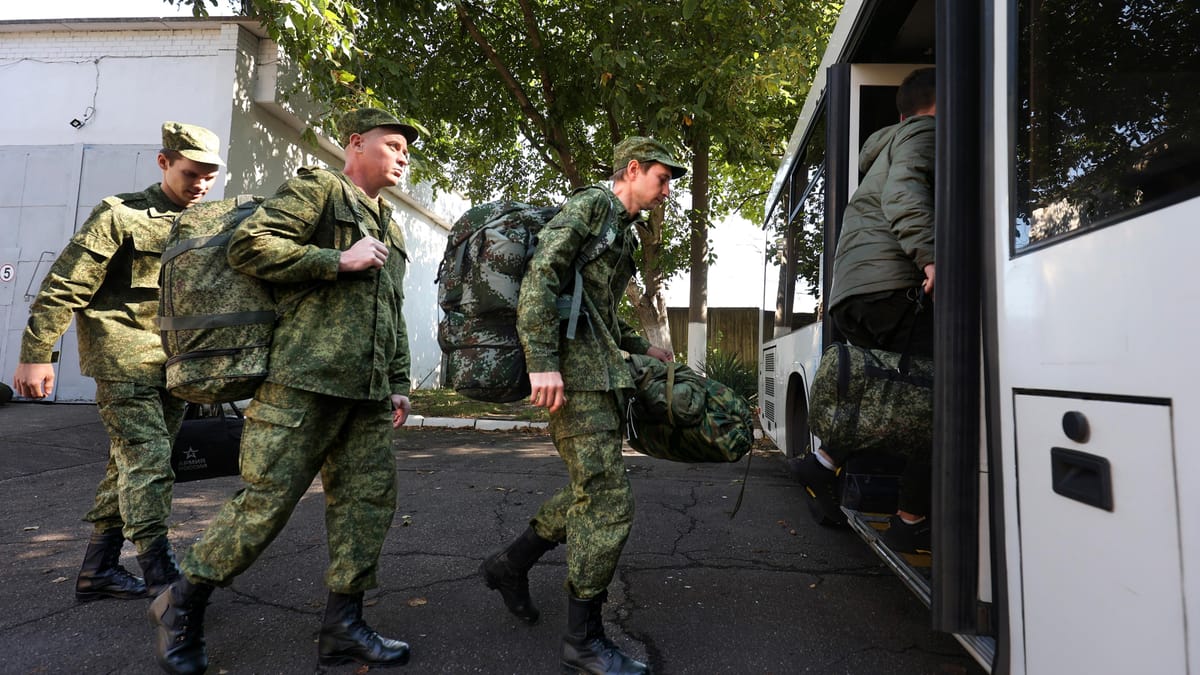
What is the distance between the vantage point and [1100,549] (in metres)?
1.31

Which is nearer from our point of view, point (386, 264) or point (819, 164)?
point (386, 264)

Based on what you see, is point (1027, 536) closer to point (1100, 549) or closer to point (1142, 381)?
point (1100, 549)

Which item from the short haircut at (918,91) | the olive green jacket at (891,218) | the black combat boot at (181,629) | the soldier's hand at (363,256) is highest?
the short haircut at (918,91)

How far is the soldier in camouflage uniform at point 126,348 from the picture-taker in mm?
2643

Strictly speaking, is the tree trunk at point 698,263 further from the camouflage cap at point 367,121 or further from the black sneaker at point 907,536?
the camouflage cap at point 367,121

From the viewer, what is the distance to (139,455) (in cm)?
266

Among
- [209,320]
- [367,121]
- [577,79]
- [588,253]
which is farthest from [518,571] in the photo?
[577,79]

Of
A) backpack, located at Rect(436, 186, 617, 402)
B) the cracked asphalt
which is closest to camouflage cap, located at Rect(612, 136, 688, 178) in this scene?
backpack, located at Rect(436, 186, 617, 402)

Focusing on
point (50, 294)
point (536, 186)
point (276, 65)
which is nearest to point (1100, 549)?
point (50, 294)

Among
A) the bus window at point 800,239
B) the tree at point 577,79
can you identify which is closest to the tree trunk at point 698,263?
the tree at point 577,79

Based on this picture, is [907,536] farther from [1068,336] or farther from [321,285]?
[321,285]

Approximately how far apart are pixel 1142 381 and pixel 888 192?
135cm

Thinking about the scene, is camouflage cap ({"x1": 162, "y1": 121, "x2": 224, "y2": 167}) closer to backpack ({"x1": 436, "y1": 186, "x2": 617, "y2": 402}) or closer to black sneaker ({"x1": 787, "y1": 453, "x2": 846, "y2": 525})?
backpack ({"x1": 436, "y1": 186, "x2": 617, "y2": 402})

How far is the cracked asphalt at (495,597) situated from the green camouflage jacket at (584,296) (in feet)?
3.35
